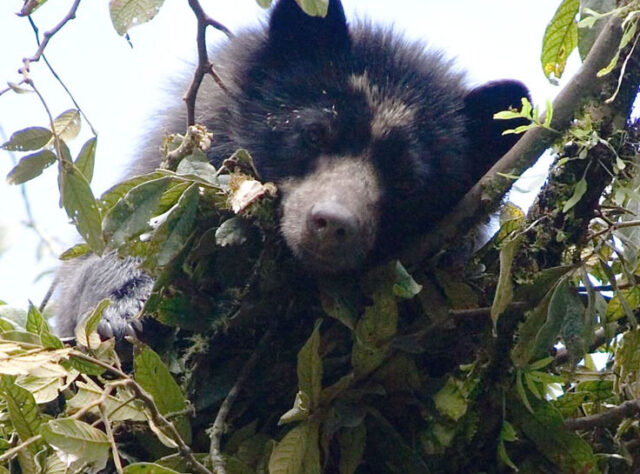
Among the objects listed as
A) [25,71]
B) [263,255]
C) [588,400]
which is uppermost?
[25,71]

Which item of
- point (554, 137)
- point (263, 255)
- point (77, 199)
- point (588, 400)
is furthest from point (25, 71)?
point (588, 400)

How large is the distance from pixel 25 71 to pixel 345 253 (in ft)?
5.31

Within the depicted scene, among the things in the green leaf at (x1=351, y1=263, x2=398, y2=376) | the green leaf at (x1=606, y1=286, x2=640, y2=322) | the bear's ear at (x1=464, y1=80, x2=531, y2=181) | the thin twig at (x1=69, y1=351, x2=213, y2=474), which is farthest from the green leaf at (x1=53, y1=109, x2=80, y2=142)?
the bear's ear at (x1=464, y1=80, x2=531, y2=181)

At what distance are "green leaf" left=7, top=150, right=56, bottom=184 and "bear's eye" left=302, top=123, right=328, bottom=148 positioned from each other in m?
1.86

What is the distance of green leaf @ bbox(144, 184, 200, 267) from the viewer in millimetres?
3701

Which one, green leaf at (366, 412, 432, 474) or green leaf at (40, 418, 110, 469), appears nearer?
green leaf at (40, 418, 110, 469)

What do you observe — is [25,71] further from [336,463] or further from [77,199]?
[336,463]

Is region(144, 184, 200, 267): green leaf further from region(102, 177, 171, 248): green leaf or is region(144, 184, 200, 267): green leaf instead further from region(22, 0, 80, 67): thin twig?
region(22, 0, 80, 67): thin twig

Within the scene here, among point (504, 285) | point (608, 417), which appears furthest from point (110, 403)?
point (608, 417)

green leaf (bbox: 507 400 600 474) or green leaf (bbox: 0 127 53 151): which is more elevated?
green leaf (bbox: 0 127 53 151)

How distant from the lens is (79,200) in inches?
130

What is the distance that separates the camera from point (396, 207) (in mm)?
4992

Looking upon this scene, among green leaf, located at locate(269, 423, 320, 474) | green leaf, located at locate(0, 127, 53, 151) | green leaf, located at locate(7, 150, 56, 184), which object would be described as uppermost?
green leaf, located at locate(0, 127, 53, 151)

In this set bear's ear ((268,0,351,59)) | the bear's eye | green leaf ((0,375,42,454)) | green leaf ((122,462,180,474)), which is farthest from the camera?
bear's ear ((268,0,351,59))
